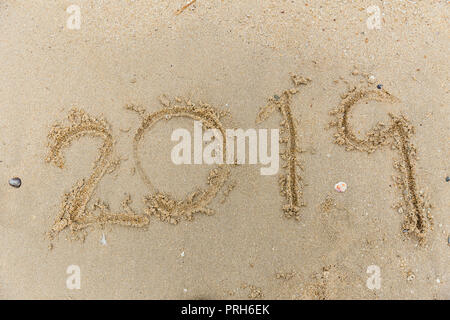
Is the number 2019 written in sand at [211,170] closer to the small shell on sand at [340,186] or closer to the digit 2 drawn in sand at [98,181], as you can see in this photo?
the digit 2 drawn in sand at [98,181]

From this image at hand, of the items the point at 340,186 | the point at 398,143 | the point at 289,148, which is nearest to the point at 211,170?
the point at 289,148

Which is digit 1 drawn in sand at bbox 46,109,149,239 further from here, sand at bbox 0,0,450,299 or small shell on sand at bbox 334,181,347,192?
small shell on sand at bbox 334,181,347,192

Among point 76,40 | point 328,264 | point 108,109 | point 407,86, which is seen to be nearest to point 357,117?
point 407,86

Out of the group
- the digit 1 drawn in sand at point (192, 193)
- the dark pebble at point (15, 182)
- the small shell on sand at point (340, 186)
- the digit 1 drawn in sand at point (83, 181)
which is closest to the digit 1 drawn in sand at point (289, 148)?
the small shell on sand at point (340, 186)

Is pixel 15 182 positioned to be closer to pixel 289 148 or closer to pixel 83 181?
pixel 83 181

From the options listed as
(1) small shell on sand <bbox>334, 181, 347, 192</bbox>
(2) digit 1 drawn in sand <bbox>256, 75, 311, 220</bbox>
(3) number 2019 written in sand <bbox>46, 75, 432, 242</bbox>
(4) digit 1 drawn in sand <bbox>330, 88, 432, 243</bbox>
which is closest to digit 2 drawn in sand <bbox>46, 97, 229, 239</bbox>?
(3) number 2019 written in sand <bbox>46, 75, 432, 242</bbox>

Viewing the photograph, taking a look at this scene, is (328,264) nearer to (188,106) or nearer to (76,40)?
(188,106)
